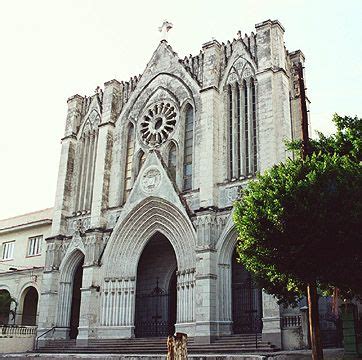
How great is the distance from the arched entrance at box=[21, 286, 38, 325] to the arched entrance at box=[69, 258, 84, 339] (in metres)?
4.84

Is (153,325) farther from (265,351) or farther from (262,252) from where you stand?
(262,252)

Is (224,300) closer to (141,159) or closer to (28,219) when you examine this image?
(141,159)

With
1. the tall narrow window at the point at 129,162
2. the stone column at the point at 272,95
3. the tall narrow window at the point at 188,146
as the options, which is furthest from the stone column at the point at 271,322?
the tall narrow window at the point at 129,162

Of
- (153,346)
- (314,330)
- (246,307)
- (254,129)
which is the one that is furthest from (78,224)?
(314,330)

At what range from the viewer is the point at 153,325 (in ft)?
85.8

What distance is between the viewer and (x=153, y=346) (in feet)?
72.5

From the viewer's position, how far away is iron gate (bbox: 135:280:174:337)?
25.9 meters

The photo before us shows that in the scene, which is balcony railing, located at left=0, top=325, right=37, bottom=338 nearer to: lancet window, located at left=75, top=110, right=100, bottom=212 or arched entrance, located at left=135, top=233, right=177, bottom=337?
arched entrance, located at left=135, top=233, right=177, bottom=337

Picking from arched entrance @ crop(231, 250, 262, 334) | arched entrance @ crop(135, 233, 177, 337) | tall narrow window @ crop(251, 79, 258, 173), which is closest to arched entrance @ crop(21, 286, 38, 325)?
arched entrance @ crop(135, 233, 177, 337)

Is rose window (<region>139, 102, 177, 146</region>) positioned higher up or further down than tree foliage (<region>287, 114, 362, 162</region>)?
higher up

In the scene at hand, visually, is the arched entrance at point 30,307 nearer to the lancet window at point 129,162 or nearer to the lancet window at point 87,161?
the lancet window at point 87,161

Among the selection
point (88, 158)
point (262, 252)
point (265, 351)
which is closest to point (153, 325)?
point (265, 351)

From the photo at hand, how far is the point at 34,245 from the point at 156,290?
10.3m

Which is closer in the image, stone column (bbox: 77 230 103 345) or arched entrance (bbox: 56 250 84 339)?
stone column (bbox: 77 230 103 345)
